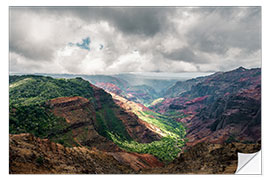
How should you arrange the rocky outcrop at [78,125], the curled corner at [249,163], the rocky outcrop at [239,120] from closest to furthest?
the curled corner at [249,163] → the rocky outcrop at [239,120] → the rocky outcrop at [78,125]

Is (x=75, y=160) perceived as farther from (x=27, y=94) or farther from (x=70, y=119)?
(x=27, y=94)

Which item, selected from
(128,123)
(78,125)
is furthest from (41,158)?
(128,123)

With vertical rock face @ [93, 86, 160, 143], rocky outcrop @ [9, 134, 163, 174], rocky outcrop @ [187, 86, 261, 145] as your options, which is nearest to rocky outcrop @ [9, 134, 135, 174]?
rocky outcrop @ [9, 134, 163, 174]

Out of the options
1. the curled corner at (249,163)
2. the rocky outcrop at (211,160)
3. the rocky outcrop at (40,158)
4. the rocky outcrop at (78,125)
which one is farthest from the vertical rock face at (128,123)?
the curled corner at (249,163)

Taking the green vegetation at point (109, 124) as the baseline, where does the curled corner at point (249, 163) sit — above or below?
above

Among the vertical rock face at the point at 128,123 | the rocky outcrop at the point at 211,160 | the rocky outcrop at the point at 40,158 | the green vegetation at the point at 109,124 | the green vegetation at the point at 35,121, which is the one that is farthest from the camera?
the vertical rock face at the point at 128,123

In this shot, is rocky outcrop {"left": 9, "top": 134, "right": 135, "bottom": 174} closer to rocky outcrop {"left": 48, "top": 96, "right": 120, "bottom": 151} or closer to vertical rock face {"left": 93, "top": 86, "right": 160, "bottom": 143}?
rocky outcrop {"left": 48, "top": 96, "right": 120, "bottom": 151}

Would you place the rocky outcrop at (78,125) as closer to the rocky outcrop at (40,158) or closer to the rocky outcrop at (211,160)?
the rocky outcrop at (40,158)

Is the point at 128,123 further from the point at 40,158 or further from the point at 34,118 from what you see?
the point at 40,158
